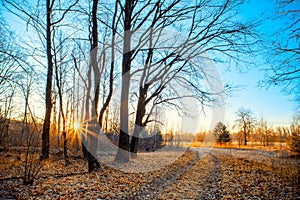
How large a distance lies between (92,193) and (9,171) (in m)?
3.49

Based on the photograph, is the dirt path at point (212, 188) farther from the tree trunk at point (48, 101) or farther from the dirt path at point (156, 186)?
the tree trunk at point (48, 101)

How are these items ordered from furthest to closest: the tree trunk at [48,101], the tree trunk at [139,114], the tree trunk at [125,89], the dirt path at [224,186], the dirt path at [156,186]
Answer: the tree trunk at [139,114] < the tree trunk at [125,89] < the tree trunk at [48,101] < the dirt path at [224,186] < the dirt path at [156,186]

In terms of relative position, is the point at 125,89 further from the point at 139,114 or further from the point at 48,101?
the point at 48,101

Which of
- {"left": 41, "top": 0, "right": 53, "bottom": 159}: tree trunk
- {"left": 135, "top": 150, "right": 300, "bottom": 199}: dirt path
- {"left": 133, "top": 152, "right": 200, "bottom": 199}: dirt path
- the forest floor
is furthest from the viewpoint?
{"left": 41, "top": 0, "right": 53, "bottom": 159}: tree trunk

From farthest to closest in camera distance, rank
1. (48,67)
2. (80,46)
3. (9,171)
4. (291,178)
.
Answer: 1. (80,46)
2. (48,67)
3. (291,178)
4. (9,171)

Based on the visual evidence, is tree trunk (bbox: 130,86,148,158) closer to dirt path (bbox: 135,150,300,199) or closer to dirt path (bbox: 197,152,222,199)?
dirt path (bbox: 135,150,300,199)

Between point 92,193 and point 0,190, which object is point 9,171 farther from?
point 92,193

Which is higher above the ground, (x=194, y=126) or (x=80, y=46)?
(x=80, y=46)

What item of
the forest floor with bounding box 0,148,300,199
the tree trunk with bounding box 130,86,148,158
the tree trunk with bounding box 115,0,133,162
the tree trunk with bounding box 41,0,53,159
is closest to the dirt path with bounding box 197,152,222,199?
the forest floor with bounding box 0,148,300,199

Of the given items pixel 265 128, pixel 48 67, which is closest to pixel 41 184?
pixel 48 67

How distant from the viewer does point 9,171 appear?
598cm

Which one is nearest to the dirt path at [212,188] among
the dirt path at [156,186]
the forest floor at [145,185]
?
the forest floor at [145,185]

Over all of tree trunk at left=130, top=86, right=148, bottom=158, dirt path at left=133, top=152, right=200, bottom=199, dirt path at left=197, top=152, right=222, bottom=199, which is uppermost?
tree trunk at left=130, top=86, right=148, bottom=158

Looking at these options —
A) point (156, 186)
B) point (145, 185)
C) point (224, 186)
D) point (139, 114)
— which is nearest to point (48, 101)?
point (139, 114)
